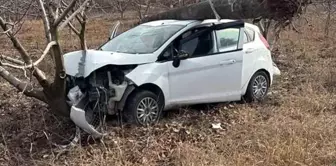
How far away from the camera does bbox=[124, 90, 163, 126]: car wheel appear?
7055 millimetres

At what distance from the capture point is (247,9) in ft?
24.5

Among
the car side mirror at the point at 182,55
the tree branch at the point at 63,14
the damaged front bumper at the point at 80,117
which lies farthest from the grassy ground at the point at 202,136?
the tree branch at the point at 63,14

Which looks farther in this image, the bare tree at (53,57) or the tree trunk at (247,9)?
the tree trunk at (247,9)

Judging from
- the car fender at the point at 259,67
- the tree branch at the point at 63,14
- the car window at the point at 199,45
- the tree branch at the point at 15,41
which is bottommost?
the car fender at the point at 259,67

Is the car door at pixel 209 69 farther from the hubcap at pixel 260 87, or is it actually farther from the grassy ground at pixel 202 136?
the hubcap at pixel 260 87

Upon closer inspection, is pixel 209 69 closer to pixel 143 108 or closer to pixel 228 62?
pixel 228 62

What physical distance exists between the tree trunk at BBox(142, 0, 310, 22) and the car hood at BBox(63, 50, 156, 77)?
1438mm

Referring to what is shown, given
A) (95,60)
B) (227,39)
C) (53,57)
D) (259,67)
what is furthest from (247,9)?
(53,57)

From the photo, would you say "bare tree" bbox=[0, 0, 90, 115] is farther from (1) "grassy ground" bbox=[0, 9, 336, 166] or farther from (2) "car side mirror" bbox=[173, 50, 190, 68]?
(2) "car side mirror" bbox=[173, 50, 190, 68]

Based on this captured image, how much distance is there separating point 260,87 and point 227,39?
3.88ft

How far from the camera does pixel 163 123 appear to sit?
7.32 meters

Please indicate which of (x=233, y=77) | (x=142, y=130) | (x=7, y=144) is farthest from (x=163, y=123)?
(x=7, y=144)

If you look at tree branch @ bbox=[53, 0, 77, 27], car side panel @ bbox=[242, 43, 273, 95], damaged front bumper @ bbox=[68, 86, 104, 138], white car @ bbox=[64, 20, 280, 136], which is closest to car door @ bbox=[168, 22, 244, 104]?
white car @ bbox=[64, 20, 280, 136]

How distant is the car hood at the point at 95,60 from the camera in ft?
22.9
